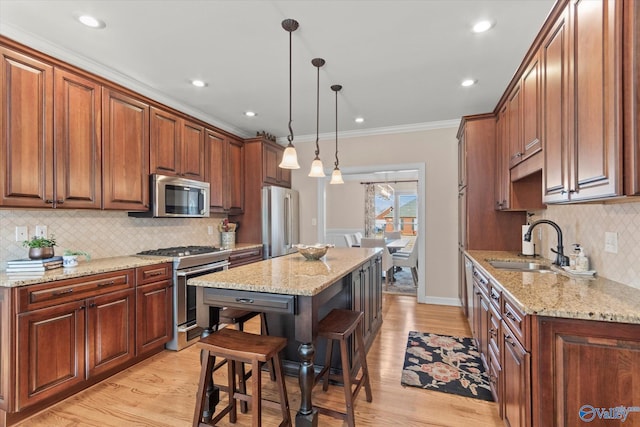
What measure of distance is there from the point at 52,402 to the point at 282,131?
4.15m

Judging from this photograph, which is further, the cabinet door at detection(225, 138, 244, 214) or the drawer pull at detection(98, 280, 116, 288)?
the cabinet door at detection(225, 138, 244, 214)

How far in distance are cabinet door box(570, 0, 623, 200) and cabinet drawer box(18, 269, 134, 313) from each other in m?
3.19

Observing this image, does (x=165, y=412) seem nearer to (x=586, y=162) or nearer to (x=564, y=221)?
(x=586, y=162)

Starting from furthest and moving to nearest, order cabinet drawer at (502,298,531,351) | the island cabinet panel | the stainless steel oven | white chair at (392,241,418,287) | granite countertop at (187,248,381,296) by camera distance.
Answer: white chair at (392,241,418,287), the stainless steel oven, granite countertop at (187,248,381,296), cabinet drawer at (502,298,531,351), the island cabinet panel

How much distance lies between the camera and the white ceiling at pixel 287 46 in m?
2.05

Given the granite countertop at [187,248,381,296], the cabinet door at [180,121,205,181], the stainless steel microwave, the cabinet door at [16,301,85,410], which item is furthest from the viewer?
the cabinet door at [180,121,205,181]

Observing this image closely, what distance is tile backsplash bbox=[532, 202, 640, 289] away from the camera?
1.65 m

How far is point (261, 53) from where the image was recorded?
261 centimetres

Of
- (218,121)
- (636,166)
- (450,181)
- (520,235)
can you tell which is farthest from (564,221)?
(218,121)

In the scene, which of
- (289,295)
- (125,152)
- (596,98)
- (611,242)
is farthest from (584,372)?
(125,152)

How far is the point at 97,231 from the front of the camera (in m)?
2.92

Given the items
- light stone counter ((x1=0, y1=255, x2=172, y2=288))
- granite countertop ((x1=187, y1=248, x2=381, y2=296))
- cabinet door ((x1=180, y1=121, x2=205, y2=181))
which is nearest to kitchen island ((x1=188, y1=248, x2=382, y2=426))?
granite countertop ((x1=187, y1=248, x2=381, y2=296))

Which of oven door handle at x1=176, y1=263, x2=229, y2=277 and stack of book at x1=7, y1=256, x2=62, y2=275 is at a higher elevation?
stack of book at x1=7, y1=256, x2=62, y2=275

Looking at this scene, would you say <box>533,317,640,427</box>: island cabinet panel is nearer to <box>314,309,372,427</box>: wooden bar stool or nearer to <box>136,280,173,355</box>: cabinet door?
<box>314,309,372,427</box>: wooden bar stool
